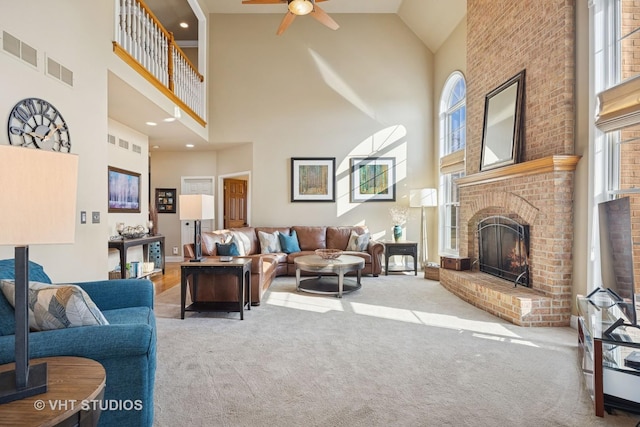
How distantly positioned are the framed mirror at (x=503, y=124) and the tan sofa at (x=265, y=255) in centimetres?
A: 236

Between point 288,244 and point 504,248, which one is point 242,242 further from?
point 504,248

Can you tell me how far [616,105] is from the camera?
2801 millimetres

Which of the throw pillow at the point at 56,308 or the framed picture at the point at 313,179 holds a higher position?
the framed picture at the point at 313,179

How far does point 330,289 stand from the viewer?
16.4 ft

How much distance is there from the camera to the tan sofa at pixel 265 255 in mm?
4051

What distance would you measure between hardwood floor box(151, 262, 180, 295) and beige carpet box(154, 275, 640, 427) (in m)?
1.41

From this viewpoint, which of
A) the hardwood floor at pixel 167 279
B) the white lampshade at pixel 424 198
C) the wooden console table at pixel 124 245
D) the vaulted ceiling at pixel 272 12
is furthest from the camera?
the white lampshade at pixel 424 198

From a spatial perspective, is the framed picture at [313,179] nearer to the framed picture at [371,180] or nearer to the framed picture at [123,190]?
the framed picture at [371,180]

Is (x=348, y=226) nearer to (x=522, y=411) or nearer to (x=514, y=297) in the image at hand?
(x=514, y=297)

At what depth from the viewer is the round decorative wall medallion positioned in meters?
2.59

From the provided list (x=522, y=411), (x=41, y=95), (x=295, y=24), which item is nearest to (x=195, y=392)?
(x=522, y=411)

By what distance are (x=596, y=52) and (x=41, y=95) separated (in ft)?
15.8

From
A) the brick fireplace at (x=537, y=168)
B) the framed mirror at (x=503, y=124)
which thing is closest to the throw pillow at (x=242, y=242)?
the brick fireplace at (x=537, y=168)

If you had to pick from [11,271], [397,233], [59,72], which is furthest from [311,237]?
[11,271]
